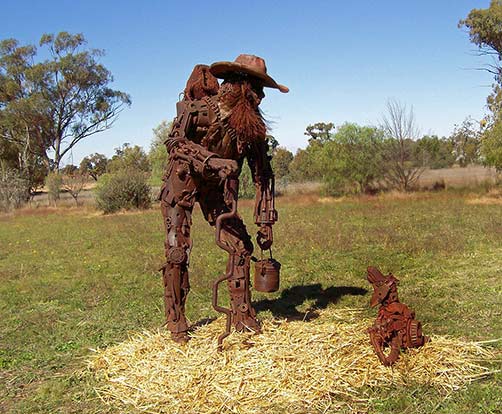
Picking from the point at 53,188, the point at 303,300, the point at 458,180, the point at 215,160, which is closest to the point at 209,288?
the point at 303,300

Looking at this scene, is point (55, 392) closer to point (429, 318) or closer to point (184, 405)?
point (184, 405)

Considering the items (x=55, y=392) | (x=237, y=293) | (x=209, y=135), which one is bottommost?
(x=55, y=392)

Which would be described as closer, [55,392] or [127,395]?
[127,395]

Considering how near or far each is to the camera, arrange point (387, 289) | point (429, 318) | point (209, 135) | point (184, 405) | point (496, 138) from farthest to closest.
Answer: point (496, 138), point (429, 318), point (209, 135), point (387, 289), point (184, 405)

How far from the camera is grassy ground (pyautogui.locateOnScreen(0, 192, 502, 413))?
4.21 m

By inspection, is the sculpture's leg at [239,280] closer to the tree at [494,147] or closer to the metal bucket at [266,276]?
the metal bucket at [266,276]

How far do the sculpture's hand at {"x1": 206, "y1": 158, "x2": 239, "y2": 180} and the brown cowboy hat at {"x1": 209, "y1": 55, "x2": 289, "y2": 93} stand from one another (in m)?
0.80

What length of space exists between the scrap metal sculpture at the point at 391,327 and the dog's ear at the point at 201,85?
89.9 inches

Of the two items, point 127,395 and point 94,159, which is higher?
point 94,159

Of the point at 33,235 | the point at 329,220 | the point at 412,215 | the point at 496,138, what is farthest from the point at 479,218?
the point at 33,235

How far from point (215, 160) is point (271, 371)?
5.80 ft

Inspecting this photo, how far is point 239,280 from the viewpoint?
4594mm

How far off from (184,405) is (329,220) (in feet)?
43.6

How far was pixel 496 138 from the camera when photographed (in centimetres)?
2166
